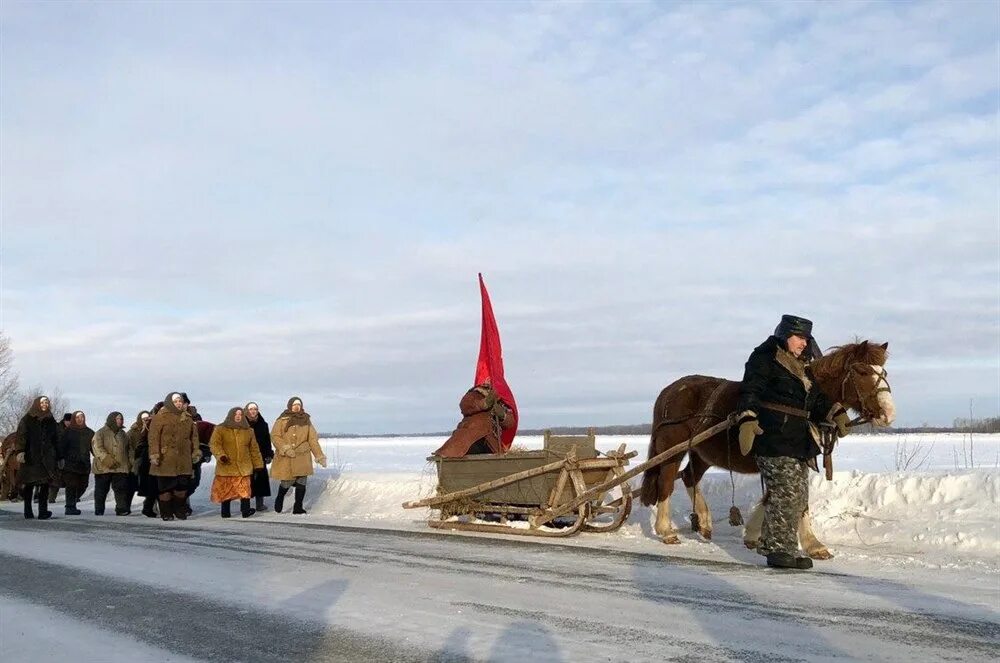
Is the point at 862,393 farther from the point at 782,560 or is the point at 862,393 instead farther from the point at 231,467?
the point at 231,467

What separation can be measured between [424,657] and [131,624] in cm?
217

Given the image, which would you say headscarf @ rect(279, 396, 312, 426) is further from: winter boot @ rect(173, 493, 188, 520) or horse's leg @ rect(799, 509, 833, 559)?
horse's leg @ rect(799, 509, 833, 559)

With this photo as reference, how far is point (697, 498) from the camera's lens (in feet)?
32.2

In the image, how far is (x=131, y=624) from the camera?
19.0 ft

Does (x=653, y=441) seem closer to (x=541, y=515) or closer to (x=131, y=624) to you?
→ (x=541, y=515)

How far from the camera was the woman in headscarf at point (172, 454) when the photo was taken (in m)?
15.1

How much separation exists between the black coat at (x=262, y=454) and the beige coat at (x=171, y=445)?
1043mm

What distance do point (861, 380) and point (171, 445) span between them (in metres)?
11.2

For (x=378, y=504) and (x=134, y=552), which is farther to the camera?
(x=378, y=504)

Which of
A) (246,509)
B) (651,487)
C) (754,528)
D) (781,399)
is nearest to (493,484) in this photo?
(651,487)

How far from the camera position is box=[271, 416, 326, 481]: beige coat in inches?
597

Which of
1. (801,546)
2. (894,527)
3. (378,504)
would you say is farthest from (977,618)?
(378,504)

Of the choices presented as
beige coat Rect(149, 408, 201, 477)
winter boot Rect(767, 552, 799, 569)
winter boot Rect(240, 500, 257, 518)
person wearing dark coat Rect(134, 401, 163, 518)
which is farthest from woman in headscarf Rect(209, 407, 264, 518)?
winter boot Rect(767, 552, 799, 569)

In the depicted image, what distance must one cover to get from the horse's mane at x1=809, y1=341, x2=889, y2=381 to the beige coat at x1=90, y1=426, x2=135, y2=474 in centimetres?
1265
